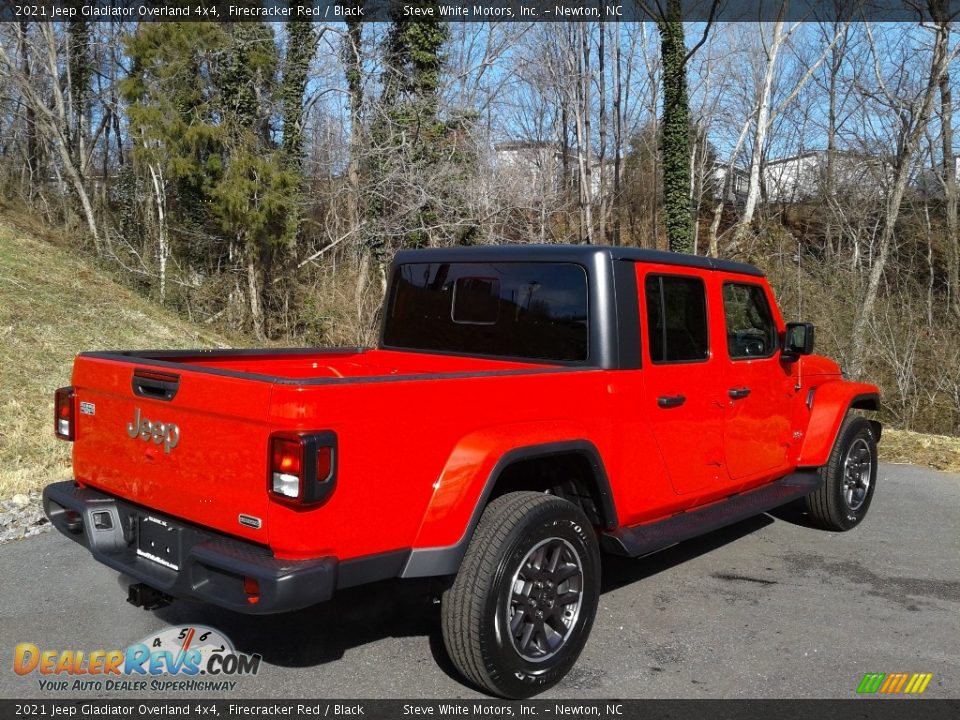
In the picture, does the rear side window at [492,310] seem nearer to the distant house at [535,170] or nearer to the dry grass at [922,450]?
the dry grass at [922,450]

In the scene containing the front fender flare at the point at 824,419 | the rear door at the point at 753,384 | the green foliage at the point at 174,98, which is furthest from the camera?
the green foliage at the point at 174,98

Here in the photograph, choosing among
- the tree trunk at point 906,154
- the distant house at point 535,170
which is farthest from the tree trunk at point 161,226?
the tree trunk at point 906,154

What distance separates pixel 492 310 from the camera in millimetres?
4551

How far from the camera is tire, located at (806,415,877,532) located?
577cm

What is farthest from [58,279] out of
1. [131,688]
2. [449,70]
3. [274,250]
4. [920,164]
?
[920,164]

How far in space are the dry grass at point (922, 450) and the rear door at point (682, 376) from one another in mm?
4985

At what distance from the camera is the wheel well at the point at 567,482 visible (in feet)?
12.5

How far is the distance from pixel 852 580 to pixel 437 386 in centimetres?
325

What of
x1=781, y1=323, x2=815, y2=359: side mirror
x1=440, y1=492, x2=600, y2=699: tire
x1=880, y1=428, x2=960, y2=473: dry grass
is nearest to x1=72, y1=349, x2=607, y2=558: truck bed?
x1=440, y1=492, x2=600, y2=699: tire

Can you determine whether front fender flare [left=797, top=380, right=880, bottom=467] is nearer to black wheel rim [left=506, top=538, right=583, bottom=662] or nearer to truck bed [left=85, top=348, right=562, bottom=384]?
truck bed [left=85, top=348, right=562, bottom=384]

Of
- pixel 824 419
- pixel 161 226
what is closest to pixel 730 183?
pixel 161 226

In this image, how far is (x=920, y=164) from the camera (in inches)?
729

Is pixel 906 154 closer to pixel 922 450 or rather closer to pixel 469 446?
pixel 922 450

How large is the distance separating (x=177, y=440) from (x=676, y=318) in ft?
8.66
